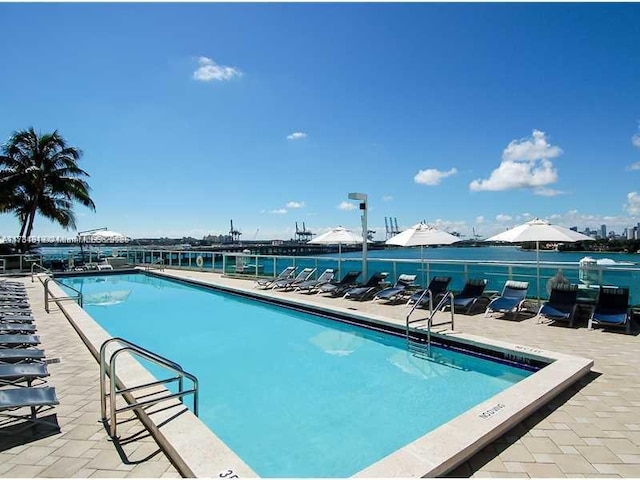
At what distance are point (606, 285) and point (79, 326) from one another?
916cm

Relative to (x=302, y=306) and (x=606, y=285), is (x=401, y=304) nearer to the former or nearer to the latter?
(x=302, y=306)

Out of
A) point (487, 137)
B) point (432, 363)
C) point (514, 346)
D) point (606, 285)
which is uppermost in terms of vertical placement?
point (487, 137)

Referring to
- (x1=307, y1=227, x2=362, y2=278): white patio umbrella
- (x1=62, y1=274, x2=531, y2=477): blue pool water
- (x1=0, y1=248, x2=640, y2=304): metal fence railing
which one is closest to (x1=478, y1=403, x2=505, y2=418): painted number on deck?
(x1=62, y1=274, x2=531, y2=477): blue pool water

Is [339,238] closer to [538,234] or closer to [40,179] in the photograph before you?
[538,234]

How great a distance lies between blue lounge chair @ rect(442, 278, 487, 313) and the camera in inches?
298

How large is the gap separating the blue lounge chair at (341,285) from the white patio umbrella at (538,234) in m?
3.91

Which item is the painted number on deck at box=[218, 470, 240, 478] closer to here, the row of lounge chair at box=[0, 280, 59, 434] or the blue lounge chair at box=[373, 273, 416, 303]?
the row of lounge chair at box=[0, 280, 59, 434]

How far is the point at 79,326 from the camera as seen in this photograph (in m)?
6.24

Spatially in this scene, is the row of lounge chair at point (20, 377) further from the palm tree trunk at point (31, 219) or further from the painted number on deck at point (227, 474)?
the palm tree trunk at point (31, 219)

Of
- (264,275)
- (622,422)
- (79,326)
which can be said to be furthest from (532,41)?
(79,326)

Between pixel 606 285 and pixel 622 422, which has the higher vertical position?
pixel 606 285

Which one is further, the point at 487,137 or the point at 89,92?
the point at 487,137

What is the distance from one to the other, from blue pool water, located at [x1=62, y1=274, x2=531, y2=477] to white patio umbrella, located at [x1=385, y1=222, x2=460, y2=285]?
8.17ft

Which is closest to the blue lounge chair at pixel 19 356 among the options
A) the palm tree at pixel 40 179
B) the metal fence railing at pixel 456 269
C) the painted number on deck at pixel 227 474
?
the painted number on deck at pixel 227 474
